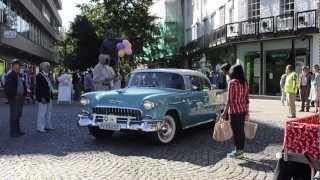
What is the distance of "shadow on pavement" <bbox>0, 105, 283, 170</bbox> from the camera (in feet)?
33.0

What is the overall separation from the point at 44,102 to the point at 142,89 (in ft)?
9.17

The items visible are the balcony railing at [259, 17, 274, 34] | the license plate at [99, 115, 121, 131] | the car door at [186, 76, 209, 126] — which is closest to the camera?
the license plate at [99, 115, 121, 131]

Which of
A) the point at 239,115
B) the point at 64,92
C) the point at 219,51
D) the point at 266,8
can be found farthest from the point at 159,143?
the point at 219,51

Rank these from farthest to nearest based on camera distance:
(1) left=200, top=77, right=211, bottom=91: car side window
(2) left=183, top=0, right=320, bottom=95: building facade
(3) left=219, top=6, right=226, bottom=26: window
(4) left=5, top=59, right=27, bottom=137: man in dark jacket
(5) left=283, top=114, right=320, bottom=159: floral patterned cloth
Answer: (3) left=219, top=6, right=226, bottom=26: window
(2) left=183, top=0, right=320, bottom=95: building facade
(1) left=200, top=77, right=211, bottom=91: car side window
(4) left=5, top=59, right=27, bottom=137: man in dark jacket
(5) left=283, top=114, right=320, bottom=159: floral patterned cloth

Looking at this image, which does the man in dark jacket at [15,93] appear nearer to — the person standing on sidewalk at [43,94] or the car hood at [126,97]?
the person standing on sidewalk at [43,94]

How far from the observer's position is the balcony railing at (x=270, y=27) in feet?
102

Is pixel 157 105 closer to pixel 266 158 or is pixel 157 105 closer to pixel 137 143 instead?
pixel 137 143

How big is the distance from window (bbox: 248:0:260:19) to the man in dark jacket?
82.3 feet

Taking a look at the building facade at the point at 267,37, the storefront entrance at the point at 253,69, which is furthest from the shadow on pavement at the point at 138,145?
the storefront entrance at the point at 253,69

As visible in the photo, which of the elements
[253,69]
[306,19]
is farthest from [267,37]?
[253,69]

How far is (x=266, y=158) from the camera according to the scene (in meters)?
9.70

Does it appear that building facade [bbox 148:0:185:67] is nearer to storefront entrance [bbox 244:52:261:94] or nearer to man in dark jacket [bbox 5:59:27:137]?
storefront entrance [bbox 244:52:261:94]

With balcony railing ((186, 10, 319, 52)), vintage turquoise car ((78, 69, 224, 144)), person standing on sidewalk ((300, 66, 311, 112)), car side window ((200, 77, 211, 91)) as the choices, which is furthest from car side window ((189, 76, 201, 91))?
balcony railing ((186, 10, 319, 52))

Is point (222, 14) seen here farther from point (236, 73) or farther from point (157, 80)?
point (236, 73)
